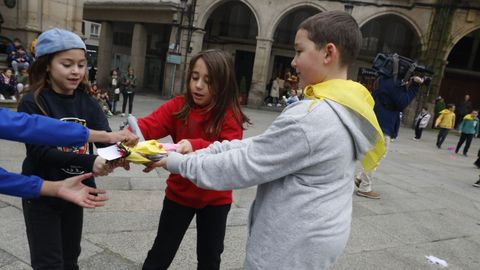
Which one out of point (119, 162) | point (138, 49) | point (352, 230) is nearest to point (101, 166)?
point (119, 162)

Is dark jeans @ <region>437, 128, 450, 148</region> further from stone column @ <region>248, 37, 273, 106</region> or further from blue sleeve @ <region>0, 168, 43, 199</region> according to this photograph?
blue sleeve @ <region>0, 168, 43, 199</region>

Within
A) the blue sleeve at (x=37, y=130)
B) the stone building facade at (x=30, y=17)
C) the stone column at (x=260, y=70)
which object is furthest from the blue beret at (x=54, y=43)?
the stone column at (x=260, y=70)

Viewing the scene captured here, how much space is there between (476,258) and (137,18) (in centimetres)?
2240

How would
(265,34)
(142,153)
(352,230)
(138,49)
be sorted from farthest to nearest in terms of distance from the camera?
(138,49) < (265,34) < (352,230) < (142,153)

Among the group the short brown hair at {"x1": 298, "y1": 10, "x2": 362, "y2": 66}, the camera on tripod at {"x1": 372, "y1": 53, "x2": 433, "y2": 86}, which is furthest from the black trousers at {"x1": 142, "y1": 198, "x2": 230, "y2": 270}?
the camera on tripod at {"x1": 372, "y1": 53, "x2": 433, "y2": 86}

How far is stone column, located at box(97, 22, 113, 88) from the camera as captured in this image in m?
24.9

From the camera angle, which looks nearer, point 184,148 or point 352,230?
point 184,148

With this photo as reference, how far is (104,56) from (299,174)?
1010 inches

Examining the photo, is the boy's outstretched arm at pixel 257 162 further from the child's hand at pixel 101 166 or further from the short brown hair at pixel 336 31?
the child's hand at pixel 101 166

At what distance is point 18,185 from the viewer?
1.54 m

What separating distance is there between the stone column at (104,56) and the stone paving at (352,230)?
19.4m

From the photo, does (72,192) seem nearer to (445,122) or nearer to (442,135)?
(445,122)

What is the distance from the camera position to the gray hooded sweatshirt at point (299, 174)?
1.49m

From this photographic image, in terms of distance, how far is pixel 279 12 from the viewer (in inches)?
774
